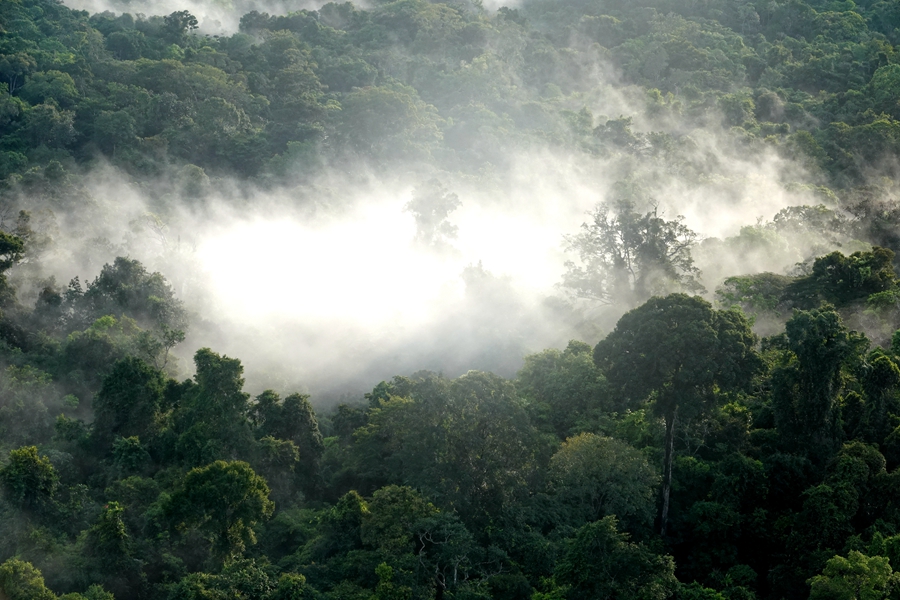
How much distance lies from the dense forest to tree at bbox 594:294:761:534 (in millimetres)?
84

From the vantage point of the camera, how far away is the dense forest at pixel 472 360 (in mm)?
26453

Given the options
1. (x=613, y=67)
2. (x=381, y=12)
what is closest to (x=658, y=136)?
(x=613, y=67)

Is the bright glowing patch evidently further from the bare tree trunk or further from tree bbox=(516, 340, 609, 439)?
the bare tree trunk

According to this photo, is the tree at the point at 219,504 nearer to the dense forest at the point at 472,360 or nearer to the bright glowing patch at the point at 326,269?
the dense forest at the point at 472,360

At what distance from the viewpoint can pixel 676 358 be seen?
2784 cm

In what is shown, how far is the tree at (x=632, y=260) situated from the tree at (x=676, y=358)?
11454mm

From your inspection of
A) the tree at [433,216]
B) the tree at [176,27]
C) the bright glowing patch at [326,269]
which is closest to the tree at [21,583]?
the bright glowing patch at [326,269]

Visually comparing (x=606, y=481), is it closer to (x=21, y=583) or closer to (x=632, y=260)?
(x=21, y=583)

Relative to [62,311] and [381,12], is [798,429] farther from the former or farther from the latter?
[381,12]

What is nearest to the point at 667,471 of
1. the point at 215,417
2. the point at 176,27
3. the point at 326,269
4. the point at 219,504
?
the point at 219,504

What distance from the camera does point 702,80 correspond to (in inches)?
3009

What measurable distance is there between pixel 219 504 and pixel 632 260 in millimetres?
22142

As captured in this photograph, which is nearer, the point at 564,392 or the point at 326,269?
the point at 564,392

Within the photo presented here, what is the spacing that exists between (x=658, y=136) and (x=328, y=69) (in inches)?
1107
